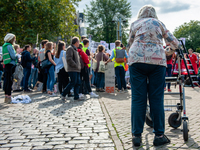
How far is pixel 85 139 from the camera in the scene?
12.9 feet

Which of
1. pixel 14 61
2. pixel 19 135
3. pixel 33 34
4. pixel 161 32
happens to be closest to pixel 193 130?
pixel 161 32

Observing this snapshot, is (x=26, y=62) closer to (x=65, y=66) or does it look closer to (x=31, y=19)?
(x=65, y=66)

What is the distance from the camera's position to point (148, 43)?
12.0ft

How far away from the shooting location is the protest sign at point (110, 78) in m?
10.9

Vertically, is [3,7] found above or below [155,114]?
above

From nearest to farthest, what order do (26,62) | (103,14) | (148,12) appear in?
(148,12), (26,62), (103,14)

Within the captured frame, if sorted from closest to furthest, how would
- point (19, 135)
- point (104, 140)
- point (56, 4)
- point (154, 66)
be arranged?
point (154, 66)
point (104, 140)
point (19, 135)
point (56, 4)

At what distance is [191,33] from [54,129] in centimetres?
8403

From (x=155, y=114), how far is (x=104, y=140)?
867mm

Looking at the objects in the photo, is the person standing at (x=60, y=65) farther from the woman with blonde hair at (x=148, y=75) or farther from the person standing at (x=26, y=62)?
the woman with blonde hair at (x=148, y=75)

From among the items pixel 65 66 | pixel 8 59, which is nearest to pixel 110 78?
pixel 65 66

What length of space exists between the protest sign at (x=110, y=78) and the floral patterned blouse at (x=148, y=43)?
7.15m

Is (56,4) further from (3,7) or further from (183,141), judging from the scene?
(183,141)

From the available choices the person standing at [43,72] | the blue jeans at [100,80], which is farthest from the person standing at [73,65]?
the blue jeans at [100,80]
